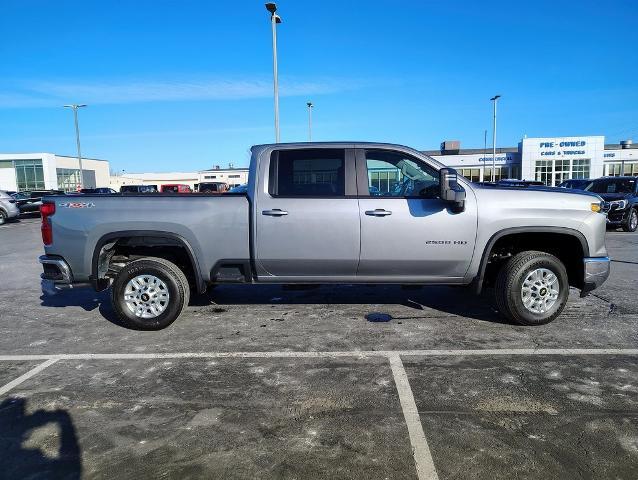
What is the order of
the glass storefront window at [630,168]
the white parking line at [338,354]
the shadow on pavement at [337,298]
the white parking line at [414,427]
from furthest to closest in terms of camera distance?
the glass storefront window at [630,168]
the shadow on pavement at [337,298]
the white parking line at [338,354]
the white parking line at [414,427]

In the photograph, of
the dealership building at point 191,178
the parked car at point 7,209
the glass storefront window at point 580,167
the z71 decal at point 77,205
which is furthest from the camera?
the dealership building at point 191,178

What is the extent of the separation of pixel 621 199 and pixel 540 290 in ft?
39.6

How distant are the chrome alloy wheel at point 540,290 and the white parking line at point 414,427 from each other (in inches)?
75.2

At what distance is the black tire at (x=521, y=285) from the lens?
4.92m

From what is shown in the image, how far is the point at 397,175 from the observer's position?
5.03 m

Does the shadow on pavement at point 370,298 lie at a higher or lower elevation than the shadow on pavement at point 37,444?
lower

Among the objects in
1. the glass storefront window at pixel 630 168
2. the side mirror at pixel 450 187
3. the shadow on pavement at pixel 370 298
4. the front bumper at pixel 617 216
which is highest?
the glass storefront window at pixel 630 168

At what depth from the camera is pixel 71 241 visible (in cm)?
490

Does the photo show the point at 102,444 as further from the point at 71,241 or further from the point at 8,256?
the point at 8,256

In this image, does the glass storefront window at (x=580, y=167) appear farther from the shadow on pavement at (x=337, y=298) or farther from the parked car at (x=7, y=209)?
the parked car at (x=7, y=209)

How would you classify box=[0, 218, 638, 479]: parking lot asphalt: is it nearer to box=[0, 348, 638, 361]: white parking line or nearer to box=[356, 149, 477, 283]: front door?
box=[0, 348, 638, 361]: white parking line

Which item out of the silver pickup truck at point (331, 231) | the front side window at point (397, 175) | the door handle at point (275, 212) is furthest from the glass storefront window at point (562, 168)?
the door handle at point (275, 212)

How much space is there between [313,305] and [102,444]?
3.48 metres

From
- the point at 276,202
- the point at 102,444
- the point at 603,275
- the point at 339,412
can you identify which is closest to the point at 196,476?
the point at 102,444
